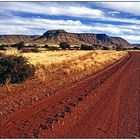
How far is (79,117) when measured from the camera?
9492mm

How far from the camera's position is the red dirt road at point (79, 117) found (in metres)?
7.95

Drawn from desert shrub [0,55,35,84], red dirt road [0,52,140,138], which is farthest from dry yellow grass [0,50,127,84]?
red dirt road [0,52,140,138]

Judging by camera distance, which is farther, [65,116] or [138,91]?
[138,91]

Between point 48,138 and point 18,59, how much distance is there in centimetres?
1068

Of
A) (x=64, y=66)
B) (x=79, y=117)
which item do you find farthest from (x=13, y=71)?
(x=64, y=66)

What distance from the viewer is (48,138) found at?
24.6 ft

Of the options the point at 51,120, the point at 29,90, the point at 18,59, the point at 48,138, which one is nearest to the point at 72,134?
the point at 48,138

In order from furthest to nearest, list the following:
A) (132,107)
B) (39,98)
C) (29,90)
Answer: (29,90)
(39,98)
(132,107)

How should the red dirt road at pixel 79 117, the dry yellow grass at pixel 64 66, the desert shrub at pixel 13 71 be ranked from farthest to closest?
the dry yellow grass at pixel 64 66 < the desert shrub at pixel 13 71 < the red dirt road at pixel 79 117

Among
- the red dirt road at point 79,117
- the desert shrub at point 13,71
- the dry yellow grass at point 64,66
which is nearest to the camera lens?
the red dirt road at point 79,117

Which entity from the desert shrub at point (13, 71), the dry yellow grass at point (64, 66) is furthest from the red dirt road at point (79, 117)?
the dry yellow grass at point (64, 66)

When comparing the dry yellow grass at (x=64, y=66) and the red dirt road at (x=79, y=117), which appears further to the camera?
the dry yellow grass at (x=64, y=66)

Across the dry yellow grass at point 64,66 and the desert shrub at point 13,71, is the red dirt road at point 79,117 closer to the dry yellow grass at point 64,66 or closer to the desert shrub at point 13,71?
the desert shrub at point 13,71

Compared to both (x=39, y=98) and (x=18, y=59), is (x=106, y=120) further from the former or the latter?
(x=18, y=59)
